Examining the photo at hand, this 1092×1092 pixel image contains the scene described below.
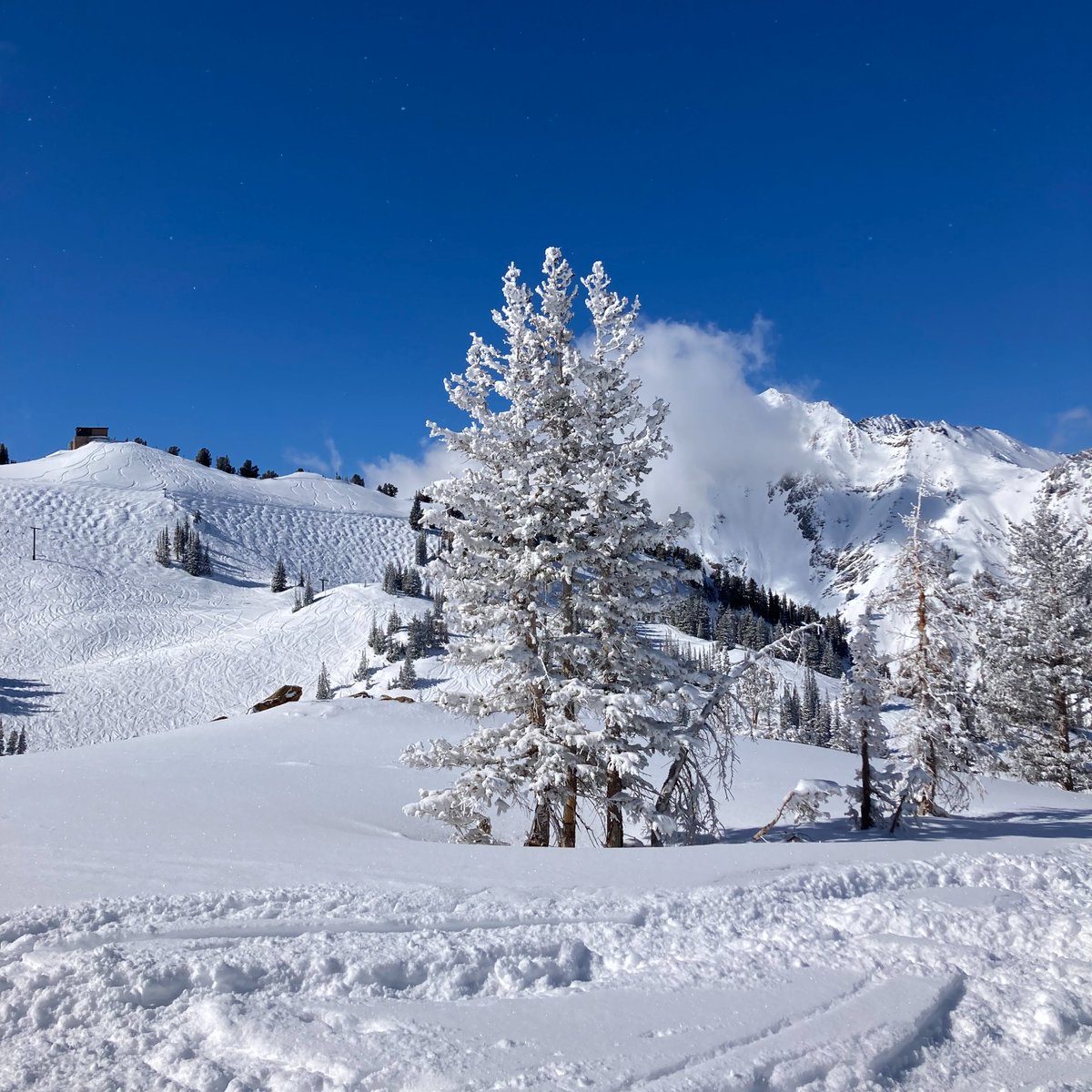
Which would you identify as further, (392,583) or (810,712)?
(392,583)

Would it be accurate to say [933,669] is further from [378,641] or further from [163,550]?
[163,550]

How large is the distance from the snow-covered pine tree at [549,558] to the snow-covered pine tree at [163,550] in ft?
375

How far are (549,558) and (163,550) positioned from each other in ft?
385

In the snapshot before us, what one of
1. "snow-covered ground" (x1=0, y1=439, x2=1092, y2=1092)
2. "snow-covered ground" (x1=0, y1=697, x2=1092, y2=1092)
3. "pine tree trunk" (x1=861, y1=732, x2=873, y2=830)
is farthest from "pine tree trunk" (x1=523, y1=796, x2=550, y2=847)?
"pine tree trunk" (x1=861, y1=732, x2=873, y2=830)

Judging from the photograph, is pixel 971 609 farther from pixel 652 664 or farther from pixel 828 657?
pixel 828 657

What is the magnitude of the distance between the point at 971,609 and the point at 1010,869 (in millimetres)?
11675

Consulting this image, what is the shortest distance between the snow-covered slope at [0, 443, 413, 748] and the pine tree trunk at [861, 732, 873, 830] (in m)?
57.3

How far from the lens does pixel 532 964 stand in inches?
197

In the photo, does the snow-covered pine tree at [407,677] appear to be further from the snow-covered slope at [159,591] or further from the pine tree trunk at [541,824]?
the pine tree trunk at [541,824]

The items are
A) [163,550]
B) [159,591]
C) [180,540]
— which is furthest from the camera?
[180,540]

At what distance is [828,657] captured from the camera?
4747 inches

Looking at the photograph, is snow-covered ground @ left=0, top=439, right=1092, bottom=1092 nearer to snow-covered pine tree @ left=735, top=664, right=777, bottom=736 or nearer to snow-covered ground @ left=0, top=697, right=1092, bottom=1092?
snow-covered ground @ left=0, top=697, right=1092, bottom=1092

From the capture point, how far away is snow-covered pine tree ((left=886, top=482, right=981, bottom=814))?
1638 cm

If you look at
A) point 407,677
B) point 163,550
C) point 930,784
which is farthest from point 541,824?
point 163,550
